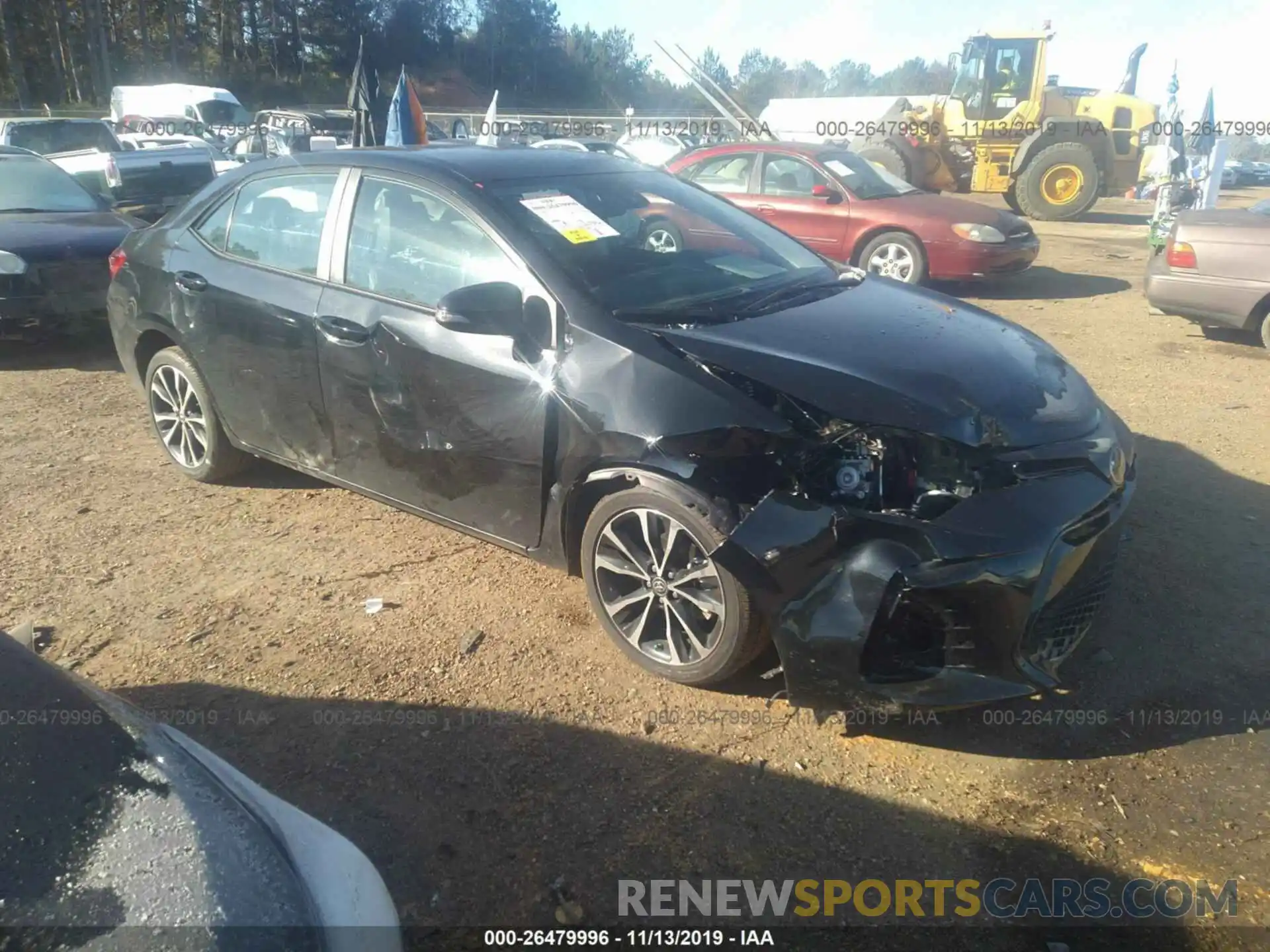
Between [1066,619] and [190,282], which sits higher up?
[190,282]

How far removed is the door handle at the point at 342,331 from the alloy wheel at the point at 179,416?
1218 mm

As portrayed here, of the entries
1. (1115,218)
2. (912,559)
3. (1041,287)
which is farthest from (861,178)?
(1115,218)

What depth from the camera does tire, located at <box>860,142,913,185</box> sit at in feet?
54.9

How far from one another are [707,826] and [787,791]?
11.4 inches

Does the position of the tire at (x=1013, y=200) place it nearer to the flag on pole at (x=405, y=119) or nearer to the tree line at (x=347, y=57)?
the flag on pole at (x=405, y=119)

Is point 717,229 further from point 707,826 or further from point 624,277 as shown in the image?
point 707,826

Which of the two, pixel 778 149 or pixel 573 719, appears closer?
pixel 573 719

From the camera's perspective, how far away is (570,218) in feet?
12.2

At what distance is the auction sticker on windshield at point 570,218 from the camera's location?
3641 mm

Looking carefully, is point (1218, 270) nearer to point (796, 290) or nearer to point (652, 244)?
point (796, 290)

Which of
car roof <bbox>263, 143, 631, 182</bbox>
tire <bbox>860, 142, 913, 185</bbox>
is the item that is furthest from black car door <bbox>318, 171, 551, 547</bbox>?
tire <bbox>860, 142, 913, 185</bbox>

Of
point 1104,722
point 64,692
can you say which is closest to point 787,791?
point 1104,722

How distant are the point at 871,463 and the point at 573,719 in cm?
126

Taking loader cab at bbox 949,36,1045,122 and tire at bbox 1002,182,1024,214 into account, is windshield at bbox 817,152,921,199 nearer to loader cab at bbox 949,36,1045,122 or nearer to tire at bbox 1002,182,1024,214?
tire at bbox 1002,182,1024,214
